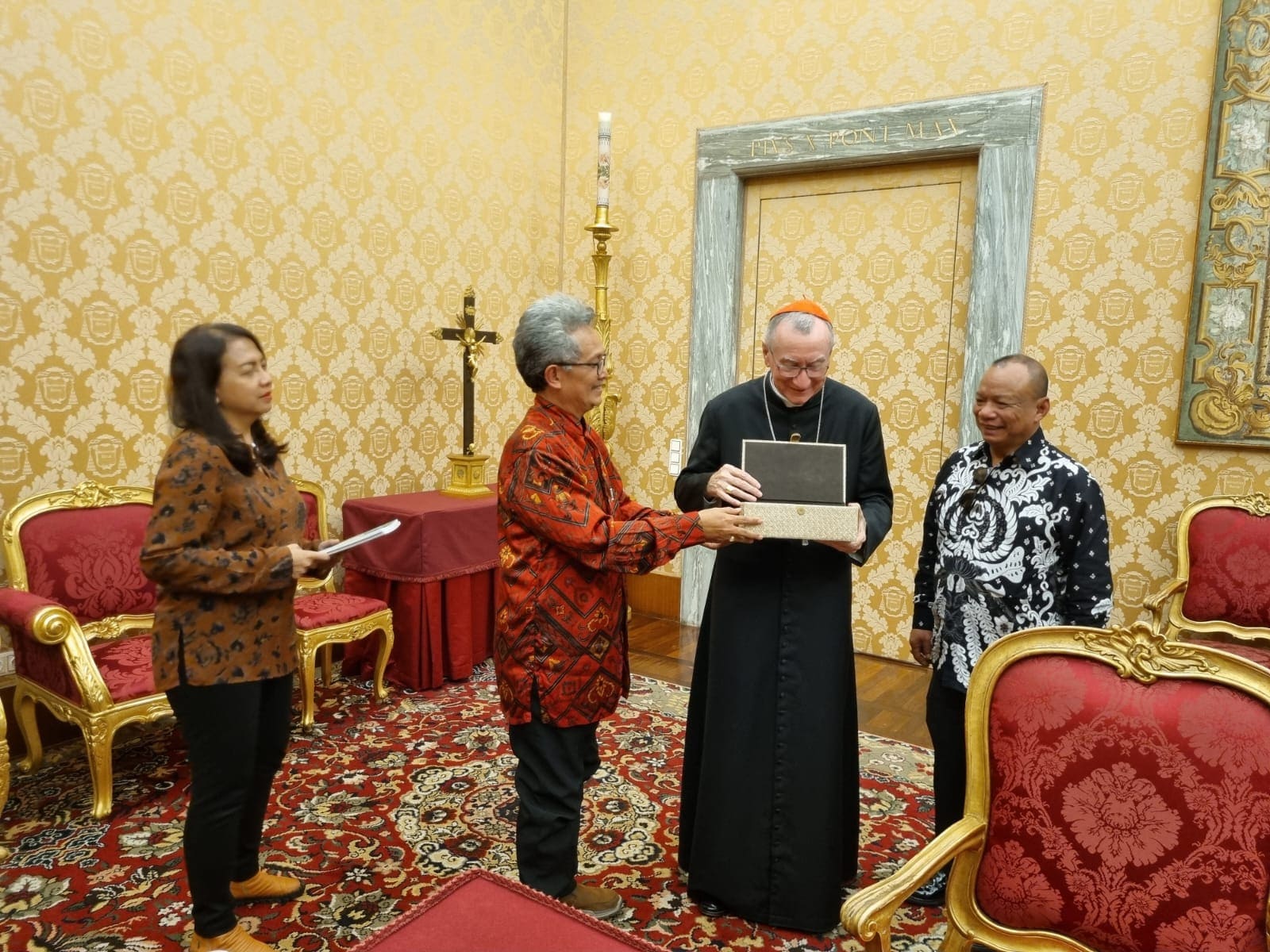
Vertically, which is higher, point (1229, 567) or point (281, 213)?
point (281, 213)

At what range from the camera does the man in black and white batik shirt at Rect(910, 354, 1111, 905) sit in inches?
82.8

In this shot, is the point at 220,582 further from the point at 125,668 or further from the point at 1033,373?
the point at 1033,373

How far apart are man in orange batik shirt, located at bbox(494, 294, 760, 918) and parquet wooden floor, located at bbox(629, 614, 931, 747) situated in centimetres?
170

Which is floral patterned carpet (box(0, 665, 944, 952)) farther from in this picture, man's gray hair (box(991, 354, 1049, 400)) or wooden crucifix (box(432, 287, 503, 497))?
man's gray hair (box(991, 354, 1049, 400))

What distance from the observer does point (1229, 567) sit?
3576mm

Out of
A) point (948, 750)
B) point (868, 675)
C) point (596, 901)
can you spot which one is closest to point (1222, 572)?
point (868, 675)

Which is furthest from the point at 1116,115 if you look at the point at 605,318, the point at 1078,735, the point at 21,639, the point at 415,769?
the point at 21,639

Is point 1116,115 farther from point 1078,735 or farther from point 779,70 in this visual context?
point 1078,735

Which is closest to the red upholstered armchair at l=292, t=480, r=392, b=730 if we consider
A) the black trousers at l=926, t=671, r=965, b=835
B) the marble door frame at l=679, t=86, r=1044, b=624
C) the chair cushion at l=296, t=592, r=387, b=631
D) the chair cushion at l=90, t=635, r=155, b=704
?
the chair cushion at l=296, t=592, r=387, b=631

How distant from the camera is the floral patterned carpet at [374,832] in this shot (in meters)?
2.28

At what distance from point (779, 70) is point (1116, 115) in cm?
173

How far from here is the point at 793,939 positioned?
2.27 metres

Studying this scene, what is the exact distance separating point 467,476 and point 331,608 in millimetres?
1058

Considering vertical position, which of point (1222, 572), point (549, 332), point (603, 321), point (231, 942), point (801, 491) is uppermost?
point (603, 321)
